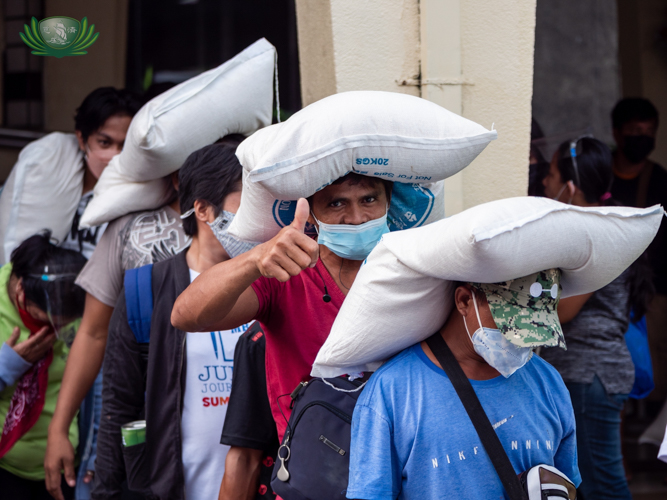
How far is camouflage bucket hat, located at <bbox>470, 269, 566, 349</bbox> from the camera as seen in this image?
1.49 metres

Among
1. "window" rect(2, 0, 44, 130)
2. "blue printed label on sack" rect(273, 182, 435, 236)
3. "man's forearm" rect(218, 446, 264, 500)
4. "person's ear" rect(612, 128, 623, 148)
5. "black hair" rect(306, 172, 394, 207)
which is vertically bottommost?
"man's forearm" rect(218, 446, 264, 500)

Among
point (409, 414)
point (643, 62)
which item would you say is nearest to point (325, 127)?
point (409, 414)

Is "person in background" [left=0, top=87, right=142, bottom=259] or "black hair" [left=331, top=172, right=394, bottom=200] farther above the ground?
"person in background" [left=0, top=87, right=142, bottom=259]

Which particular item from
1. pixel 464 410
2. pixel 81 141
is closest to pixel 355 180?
pixel 464 410

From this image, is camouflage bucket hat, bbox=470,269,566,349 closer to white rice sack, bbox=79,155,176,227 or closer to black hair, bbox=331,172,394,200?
black hair, bbox=331,172,394,200

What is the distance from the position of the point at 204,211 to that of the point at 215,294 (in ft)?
2.76

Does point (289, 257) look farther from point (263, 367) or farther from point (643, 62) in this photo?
point (643, 62)

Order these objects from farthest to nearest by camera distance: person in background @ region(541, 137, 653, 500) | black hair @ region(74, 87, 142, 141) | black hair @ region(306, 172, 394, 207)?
1. black hair @ region(74, 87, 142, 141)
2. person in background @ region(541, 137, 653, 500)
3. black hair @ region(306, 172, 394, 207)

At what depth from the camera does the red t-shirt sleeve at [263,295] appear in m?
1.75

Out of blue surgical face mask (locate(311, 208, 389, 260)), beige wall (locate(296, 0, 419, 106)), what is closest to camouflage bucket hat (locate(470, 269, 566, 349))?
blue surgical face mask (locate(311, 208, 389, 260))

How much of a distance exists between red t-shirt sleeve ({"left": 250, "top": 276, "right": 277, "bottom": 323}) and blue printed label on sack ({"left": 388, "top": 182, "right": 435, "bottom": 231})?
1.47 feet

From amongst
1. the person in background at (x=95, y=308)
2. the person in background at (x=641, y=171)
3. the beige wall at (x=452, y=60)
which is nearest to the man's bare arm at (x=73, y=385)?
the person in background at (x=95, y=308)

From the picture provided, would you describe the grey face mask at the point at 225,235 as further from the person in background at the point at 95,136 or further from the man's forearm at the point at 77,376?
the person in background at the point at 95,136

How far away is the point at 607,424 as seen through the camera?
3105 millimetres
